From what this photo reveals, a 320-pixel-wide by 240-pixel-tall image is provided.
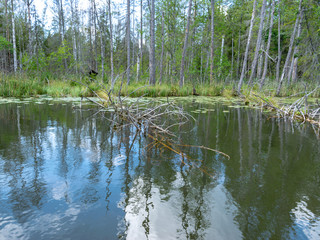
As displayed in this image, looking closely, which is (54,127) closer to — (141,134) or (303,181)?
(141,134)

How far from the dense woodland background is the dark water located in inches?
223

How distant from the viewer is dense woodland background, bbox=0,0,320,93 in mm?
12344

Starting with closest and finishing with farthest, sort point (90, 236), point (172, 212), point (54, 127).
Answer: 1. point (90, 236)
2. point (172, 212)
3. point (54, 127)

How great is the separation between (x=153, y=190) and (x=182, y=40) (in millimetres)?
18907

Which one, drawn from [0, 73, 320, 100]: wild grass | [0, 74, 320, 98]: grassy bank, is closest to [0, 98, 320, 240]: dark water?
[0, 73, 320, 100]: wild grass

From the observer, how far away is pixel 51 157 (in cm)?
249

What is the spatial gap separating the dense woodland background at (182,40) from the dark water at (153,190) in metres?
5.67

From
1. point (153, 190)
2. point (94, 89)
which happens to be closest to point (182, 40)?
point (94, 89)

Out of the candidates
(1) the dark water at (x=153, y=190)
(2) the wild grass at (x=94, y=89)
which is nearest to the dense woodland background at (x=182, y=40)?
(2) the wild grass at (x=94, y=89)

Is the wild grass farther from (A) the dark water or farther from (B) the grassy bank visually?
(A) the dark water

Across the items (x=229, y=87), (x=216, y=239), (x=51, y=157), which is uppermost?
(x=229, y=87)

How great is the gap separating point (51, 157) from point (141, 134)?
160 centimetres

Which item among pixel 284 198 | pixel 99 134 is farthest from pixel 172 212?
pixel 99 134

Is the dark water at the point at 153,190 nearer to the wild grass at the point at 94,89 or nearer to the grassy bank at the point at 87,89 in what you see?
the wild grass at the point at 94,89
